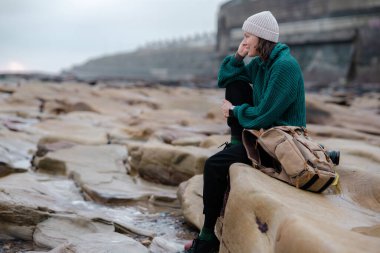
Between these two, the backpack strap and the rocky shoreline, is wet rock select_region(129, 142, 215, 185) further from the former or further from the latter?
the backpack strap

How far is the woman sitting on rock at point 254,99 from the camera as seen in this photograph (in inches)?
118

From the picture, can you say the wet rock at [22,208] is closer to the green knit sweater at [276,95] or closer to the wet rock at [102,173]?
the wet rock at [102,173]

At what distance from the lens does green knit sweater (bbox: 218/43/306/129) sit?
3.01m

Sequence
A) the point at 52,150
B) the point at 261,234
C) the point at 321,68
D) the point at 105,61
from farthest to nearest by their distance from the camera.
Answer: the point at 105,61
the point at 321,68
the point at 52,150
the point at 261,234

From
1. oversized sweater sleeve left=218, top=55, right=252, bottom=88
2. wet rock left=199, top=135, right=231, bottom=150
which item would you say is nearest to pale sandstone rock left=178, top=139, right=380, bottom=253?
oversized sweater sleeve left=218, top=55, right=252, bottom=88

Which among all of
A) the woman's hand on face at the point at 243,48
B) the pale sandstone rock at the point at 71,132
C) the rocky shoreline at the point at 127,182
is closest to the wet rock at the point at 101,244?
the rocky shoreline at the point at 127,182

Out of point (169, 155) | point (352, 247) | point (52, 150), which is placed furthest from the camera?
point (52, 150)

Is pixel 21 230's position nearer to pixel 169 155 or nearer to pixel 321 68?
pixel 169 155

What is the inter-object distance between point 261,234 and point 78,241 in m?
1.15

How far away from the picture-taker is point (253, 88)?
328 centimetres

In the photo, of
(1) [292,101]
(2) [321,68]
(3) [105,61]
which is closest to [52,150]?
(1) [292,101]

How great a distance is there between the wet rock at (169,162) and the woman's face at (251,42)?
4.93 ft

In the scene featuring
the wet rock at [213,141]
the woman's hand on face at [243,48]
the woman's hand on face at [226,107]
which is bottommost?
the wet rock at [213,141]

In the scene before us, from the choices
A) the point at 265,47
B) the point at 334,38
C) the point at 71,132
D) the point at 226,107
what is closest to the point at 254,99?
the point at 226,107
